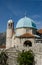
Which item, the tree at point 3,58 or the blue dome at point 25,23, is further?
the blue dome at point 25,23

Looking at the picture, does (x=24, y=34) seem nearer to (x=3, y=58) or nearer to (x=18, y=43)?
(x=18, y=43)

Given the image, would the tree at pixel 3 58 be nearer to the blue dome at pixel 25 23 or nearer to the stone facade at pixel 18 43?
the stone facade at pixel 18 43

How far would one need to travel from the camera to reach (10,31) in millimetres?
49625

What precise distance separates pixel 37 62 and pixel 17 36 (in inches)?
427

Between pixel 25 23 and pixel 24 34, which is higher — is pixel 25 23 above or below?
above

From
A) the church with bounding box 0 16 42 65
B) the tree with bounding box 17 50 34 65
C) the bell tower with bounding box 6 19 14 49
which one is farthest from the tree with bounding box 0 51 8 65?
the bell tower with bounding box 6 19 14 49

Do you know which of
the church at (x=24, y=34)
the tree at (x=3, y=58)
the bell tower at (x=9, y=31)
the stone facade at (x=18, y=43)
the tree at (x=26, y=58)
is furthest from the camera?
the bell tower at (x=9, y=31)

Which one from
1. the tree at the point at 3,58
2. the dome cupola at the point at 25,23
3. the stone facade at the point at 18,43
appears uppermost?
the dome cupola at the point at 25,23

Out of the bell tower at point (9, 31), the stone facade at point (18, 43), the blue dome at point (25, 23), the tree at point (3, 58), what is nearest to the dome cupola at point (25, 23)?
the blue dome at point (25, 23)

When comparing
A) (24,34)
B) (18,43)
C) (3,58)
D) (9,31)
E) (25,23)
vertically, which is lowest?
(3,58)

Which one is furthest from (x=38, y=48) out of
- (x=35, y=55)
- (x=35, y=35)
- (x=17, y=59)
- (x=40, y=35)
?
(x=40, y=35)

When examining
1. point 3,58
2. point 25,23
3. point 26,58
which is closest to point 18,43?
point 25,23

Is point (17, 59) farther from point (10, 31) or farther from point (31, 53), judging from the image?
point (10, 31)

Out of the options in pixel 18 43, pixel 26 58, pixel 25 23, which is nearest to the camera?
pixel 26 58
